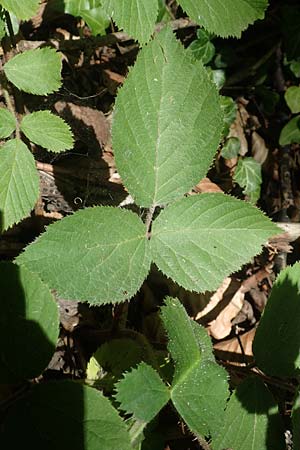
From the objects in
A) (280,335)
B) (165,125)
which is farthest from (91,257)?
(280,335)

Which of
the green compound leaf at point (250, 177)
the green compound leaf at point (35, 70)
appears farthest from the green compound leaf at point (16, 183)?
the green compound leaf at point (250, 177)

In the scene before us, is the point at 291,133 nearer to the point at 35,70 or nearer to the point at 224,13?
the point at 224,13

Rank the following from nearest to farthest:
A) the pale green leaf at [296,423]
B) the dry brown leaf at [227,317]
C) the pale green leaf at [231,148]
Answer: the pale green leaf at [296,423]
the dry brown leaf at [227,317]
the pale green leaf at [231,148]

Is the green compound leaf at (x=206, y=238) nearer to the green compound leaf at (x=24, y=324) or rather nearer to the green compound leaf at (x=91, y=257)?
the green compound leaf at (x=91, y=257)

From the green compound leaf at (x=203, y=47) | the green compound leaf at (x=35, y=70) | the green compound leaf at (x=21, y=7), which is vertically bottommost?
the green compound leaf at (x=203, y=47)

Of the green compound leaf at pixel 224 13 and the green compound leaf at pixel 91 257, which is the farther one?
the green compound leaf at pixel 224 13

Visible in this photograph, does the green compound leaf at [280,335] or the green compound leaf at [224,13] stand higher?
the green compound leaf at [224,13]

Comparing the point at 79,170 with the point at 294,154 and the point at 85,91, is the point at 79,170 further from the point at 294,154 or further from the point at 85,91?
the point at 294,154
